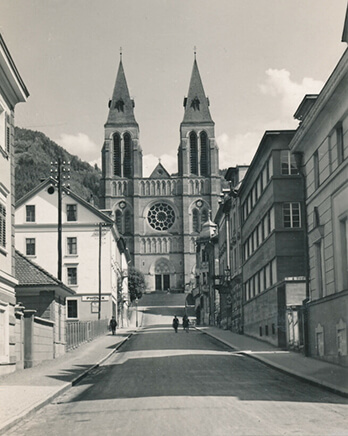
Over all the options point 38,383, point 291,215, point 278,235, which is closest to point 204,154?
point 291,215

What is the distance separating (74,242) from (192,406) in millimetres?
50063

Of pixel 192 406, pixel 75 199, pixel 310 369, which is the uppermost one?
pixel 75 199

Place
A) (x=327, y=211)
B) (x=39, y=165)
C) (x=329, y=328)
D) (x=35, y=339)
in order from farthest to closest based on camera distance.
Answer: (x=39, y=165) → (x=35, y=339) → (x=327, y=211) → (x=329, y=328)

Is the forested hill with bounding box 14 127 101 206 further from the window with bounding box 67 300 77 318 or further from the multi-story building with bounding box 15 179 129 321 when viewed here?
the window with bounding box 67 300 77 318

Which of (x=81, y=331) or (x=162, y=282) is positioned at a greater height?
(x=162, y=282)

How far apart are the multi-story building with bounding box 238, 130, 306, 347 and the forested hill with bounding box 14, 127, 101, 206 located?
82937 mm

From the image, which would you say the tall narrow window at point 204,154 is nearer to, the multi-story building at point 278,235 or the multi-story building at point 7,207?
the multi-story building at point 278,235

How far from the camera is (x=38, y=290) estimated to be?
97.7ft

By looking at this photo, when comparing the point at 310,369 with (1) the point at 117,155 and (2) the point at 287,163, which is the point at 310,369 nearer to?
(2) the point at 287,163

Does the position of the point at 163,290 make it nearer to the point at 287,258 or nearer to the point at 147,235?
the point at 147,235

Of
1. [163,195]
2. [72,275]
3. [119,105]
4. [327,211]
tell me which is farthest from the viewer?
[119,105]

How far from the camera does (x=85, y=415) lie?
12.8 m

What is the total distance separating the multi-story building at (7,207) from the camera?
2158cm

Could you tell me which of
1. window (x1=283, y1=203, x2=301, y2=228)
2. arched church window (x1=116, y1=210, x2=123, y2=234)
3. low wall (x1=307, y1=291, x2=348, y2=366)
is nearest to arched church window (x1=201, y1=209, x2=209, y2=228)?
arched church window (x1=116, y1=210, x2=123, y2=234)
